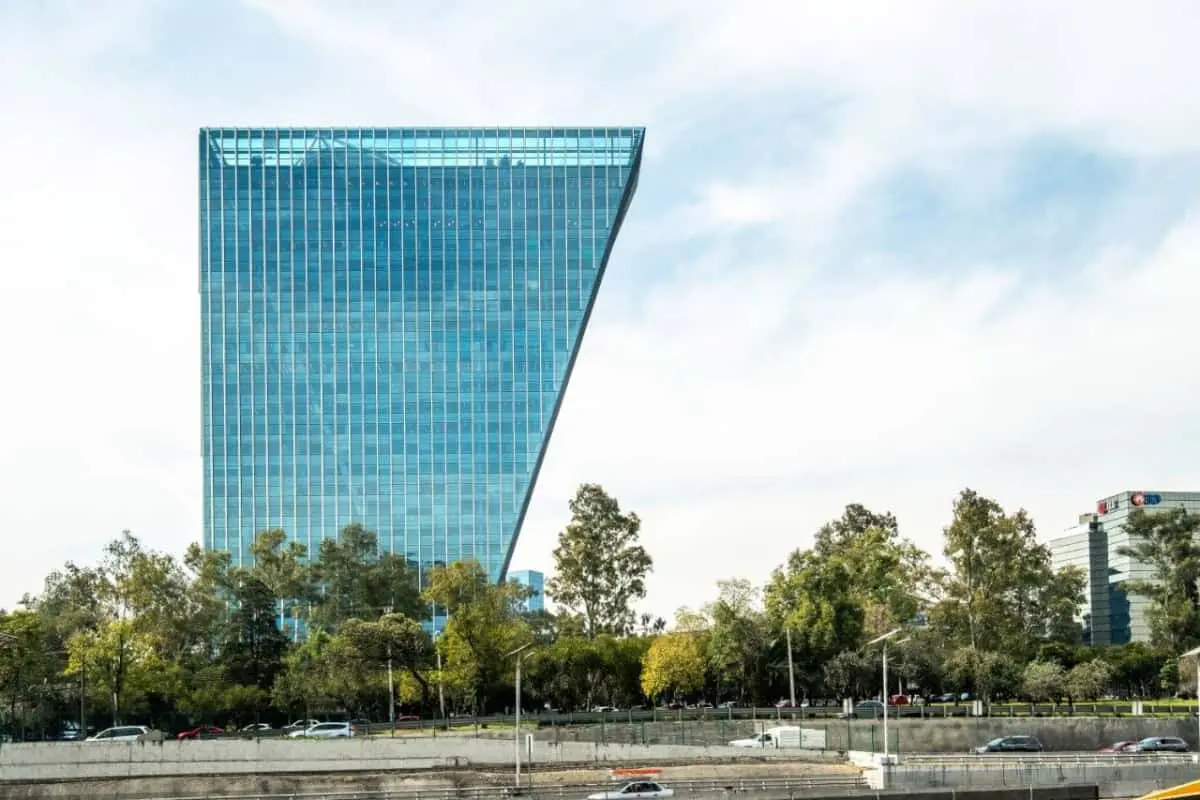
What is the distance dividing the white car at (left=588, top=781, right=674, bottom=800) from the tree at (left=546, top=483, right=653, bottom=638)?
58160mm

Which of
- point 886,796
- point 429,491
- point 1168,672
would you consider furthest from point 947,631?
point 429,491

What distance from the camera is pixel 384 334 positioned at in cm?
17275

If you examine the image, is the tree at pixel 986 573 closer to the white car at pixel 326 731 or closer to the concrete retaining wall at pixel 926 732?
the concrete retaining wall at pixel 926 732

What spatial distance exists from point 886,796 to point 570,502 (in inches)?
2568

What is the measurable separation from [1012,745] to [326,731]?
130 feet

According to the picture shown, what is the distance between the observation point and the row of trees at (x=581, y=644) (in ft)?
309

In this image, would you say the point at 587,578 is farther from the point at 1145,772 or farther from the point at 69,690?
the point at 1145,772

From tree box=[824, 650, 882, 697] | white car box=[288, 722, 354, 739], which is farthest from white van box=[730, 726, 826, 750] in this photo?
white car box=[288, 722, 354, 739]

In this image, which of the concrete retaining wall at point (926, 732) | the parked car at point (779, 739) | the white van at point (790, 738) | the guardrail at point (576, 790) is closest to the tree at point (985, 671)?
the concrete retaining wall at point (926, 732)

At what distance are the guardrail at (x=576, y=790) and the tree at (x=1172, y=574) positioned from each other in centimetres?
4457

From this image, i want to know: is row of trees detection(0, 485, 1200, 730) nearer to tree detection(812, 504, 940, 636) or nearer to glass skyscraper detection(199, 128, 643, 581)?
tree detection(812, 504, 940, 636)

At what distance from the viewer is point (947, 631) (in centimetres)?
10338

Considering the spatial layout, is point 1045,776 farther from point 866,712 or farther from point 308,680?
point 308,680

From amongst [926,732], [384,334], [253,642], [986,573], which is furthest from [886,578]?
[384,334]
